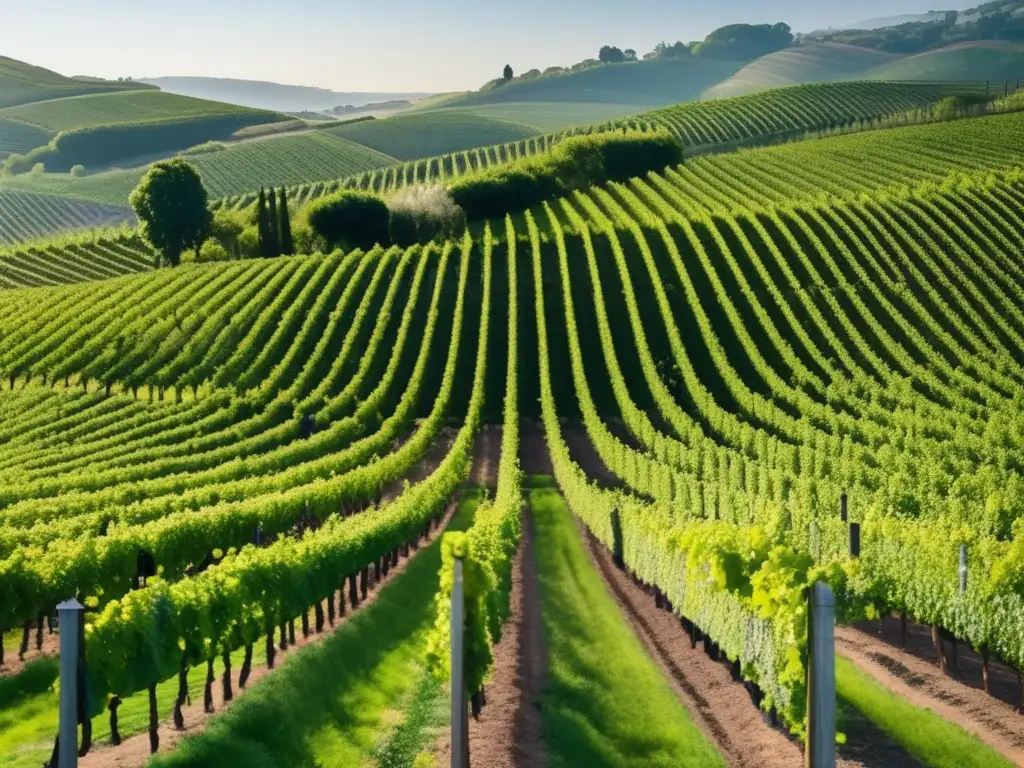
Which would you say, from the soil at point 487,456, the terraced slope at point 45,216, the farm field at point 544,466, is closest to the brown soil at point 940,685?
the farm field at point 544,466

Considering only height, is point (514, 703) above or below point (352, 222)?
below

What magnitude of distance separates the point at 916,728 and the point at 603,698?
495 centimetres

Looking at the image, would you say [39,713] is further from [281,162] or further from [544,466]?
[281,162]

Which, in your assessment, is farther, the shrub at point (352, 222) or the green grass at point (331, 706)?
the shrub at point (352, 222)

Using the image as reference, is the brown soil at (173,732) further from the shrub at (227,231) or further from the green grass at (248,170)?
the green grass at (248,170)

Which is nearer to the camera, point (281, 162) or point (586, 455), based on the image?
point (586, 455)

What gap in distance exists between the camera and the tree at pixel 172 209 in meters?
104

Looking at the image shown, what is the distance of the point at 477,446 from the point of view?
5909 cm

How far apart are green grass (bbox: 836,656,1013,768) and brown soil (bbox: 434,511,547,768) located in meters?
5.23

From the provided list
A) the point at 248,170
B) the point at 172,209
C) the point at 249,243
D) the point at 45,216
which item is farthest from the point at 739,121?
the point at 45,216

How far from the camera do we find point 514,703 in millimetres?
21406

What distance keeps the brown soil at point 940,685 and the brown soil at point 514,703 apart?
588 cm

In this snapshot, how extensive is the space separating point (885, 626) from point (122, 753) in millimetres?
16127

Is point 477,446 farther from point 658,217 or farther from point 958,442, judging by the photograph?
point 658,217
